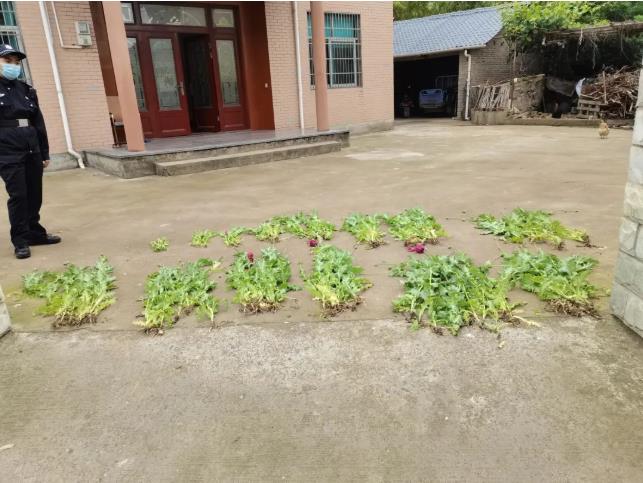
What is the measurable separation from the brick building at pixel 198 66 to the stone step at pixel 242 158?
0.73m

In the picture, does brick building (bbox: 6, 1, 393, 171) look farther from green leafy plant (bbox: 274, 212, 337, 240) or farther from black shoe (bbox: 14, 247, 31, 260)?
green leafy plant (bbox: 274, 212, 337, 240)

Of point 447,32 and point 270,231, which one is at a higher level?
point 447,32

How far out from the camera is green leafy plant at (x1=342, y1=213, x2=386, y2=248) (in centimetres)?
419

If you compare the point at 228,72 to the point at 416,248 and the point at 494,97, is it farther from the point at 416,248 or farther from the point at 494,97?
the point at 416,248

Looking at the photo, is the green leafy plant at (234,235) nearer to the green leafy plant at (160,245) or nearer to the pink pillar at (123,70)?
the green leafy plant at (160,245)

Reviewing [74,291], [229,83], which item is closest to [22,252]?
[74,291]

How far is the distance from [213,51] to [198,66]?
54 centimetres

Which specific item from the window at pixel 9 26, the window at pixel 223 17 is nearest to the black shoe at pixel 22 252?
the window at pixel 9 26

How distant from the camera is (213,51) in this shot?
11.5m

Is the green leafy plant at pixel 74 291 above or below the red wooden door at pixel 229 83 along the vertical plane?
below

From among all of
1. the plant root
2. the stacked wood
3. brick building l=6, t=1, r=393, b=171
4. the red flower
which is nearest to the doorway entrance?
brick building l=6, t=1, r=393, b=171

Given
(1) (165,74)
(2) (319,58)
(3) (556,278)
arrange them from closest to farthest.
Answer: (3) (556,278)
(2) (319,58)
(1) (165,74)

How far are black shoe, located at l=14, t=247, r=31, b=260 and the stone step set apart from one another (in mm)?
3963

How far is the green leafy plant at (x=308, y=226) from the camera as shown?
4461mm
